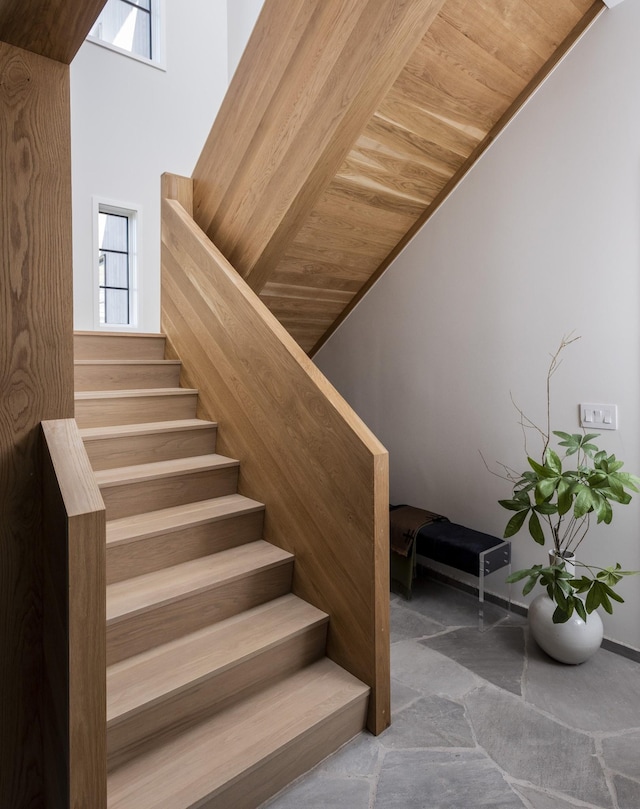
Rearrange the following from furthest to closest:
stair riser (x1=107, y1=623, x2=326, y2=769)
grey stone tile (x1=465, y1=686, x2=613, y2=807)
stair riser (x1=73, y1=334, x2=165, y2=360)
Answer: stair riser (x1=73, y1=334, x2=165, y2=360), grey stone tile (x1=465, y1=686, x2=613, y2=807), stair riser (x1=107, y1=623, x2=326, y2=769)

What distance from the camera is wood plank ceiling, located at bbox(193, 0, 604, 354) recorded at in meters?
2.25

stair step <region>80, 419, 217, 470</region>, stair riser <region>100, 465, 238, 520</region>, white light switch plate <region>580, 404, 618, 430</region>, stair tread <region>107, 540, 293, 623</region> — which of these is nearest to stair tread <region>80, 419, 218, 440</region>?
stair step <region>80, 419, 217, 470</region>

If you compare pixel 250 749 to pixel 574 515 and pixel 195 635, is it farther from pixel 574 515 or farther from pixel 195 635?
pixel 574 515

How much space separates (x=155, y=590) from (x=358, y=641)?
758 millimetres

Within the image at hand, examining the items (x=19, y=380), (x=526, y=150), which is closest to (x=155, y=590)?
(x=19, y=380)

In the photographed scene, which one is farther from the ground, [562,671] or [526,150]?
[526,150]

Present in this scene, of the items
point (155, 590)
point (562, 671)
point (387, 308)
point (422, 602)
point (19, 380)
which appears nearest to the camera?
Result: point (19, 380)

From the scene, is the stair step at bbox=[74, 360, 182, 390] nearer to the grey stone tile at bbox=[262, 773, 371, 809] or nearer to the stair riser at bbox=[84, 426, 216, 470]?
the stair riser at bbox=[84, 426, 216, 470]

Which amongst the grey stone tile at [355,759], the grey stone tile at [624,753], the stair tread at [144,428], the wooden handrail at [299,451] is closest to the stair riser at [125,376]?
the wooden handrail at [299,451]

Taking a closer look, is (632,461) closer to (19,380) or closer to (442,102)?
(442,102)

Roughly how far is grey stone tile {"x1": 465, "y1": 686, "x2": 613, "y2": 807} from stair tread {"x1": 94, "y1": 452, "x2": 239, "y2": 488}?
57.6 inches

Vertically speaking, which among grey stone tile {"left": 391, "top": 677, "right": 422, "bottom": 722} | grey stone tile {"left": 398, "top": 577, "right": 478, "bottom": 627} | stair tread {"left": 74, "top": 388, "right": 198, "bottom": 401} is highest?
stair tread {"left": 74, "top": 388, "right": 198, "bottom": 401}

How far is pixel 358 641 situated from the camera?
1.89m

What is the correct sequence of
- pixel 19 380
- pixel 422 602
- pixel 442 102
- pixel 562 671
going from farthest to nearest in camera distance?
1. pixel 422 602
2. pixel 442 102
3. pixel 562 671
4. pixel 19 380
